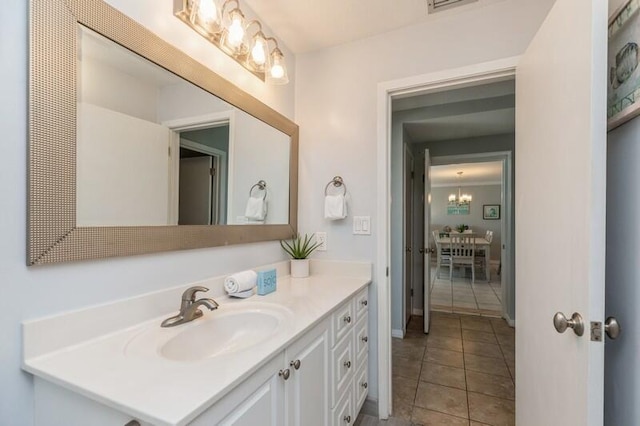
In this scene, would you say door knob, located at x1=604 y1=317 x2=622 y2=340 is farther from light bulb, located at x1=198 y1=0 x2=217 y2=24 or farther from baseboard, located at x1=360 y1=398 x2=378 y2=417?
light bulb, located at x1=198 y1=0 x2=217 y2=24

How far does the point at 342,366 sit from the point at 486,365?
66.9 inches

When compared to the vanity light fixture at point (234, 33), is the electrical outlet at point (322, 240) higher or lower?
lower

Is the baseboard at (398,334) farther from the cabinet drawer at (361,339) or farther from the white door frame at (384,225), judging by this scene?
the cabinet drawer at (361,339)

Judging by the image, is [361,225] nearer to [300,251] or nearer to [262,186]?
[300,251]

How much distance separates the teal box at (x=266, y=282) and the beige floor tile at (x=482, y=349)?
85.3 inches

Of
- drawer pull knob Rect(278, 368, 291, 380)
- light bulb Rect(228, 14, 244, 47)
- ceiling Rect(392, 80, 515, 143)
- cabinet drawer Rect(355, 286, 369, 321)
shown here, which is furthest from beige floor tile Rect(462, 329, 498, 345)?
light bulb Rect(228, 14, 244, 47)

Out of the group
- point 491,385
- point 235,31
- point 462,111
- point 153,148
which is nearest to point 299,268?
point 153,148

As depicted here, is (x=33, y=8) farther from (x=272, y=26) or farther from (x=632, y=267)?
(x=632, y=267)

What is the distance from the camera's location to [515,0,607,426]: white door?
805mm

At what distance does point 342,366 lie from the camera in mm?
1364

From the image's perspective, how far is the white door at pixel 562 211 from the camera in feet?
2.64

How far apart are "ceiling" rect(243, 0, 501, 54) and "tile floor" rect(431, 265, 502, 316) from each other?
11.4 feet

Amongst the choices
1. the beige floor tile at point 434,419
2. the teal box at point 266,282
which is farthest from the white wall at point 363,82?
the teal box at point 266,282

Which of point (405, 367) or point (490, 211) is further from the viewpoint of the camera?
point (490, 211)
